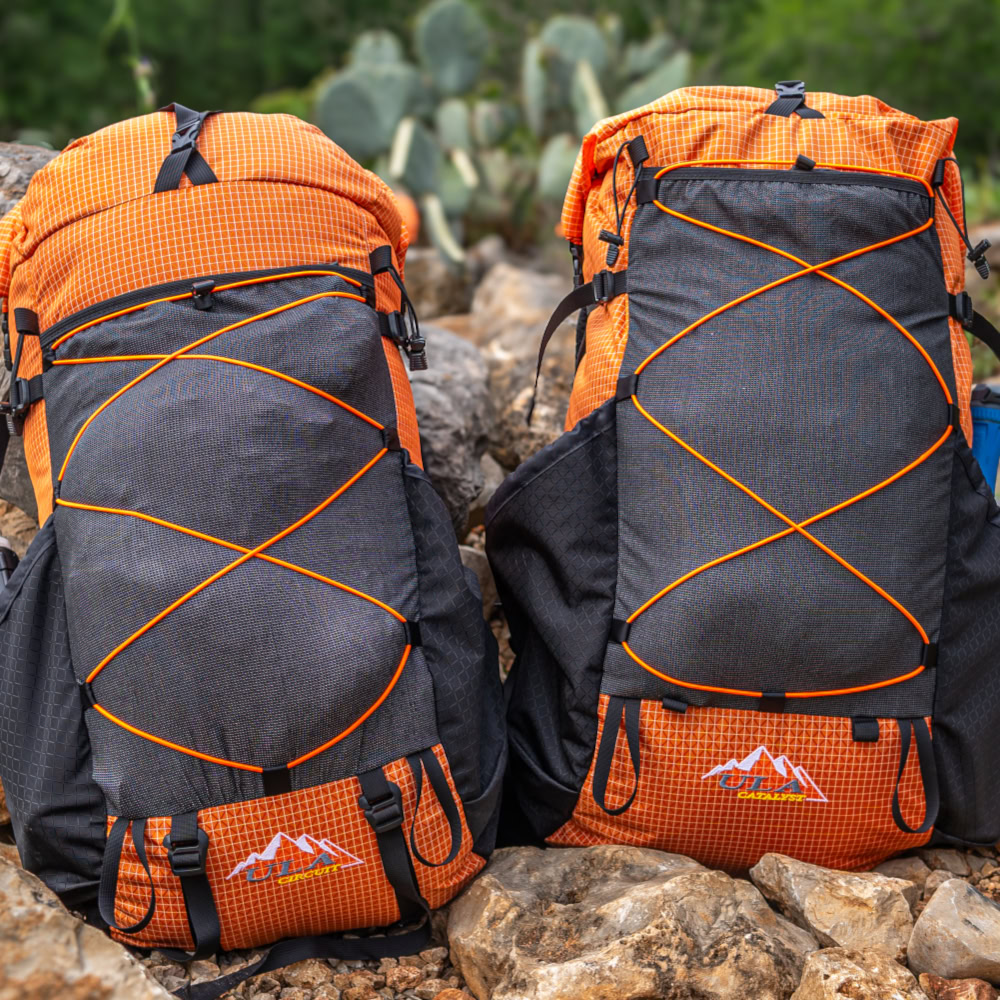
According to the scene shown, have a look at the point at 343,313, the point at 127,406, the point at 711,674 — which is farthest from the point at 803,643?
the point at 127,406

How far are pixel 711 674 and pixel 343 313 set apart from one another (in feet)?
3.45

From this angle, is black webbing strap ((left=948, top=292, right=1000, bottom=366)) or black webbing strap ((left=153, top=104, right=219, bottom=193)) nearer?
black webbing strap ((left=153, top=104, right=219, bottom=193))

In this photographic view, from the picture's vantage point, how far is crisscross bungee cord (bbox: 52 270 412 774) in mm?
1870

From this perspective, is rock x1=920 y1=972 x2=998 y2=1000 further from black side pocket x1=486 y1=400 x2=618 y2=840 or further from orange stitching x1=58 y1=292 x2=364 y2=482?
orange stitching x1=58 y1=292 x2=364 y2=482

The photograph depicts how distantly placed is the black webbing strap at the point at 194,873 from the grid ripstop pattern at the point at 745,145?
1.18 meters

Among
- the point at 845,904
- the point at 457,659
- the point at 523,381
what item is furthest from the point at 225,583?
the point at 523,381

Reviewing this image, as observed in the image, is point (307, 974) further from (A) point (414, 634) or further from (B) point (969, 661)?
(B) point (969, 661)

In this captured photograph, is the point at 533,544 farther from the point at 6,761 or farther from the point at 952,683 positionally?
the point at 6,761

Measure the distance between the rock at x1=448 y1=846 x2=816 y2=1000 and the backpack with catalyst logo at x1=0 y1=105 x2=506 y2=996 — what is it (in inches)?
5.9

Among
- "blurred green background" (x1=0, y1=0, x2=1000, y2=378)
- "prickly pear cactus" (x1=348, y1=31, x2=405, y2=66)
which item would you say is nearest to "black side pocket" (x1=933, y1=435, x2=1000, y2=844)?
"blurred green background" (x1=0, y1=0, x2=1000, y2=378)

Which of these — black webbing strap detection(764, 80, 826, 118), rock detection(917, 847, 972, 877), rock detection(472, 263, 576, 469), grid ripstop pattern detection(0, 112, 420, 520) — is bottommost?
rock detection(917, 847, 972, 877)

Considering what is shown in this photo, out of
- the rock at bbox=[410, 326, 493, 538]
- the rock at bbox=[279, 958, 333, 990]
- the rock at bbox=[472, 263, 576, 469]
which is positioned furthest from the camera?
the rock at bbox=[472, 263, 576, 469]

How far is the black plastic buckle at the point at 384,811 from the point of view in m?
1.91

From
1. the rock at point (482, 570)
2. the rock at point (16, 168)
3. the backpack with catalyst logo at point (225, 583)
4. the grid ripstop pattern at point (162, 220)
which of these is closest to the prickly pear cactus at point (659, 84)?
the rock at point (16, 168)
